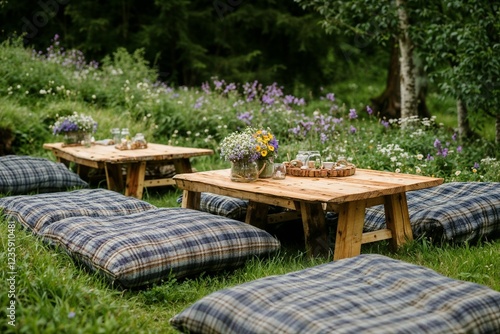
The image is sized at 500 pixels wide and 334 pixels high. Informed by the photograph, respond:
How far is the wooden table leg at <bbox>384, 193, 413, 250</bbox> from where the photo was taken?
4.82 metres

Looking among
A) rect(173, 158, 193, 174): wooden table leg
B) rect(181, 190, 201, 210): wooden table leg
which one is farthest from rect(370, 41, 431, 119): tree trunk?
rect(181, 190, 201, 210): wooden table leg

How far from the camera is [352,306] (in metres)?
2.95

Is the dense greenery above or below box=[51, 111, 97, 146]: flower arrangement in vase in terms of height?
above

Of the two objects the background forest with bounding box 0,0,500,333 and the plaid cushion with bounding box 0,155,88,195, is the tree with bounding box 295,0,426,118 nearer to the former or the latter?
the background forest with bounding box 0,0,500,333

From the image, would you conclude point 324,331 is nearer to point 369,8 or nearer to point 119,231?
point 119,231

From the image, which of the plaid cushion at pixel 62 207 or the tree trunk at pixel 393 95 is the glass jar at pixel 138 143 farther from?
the tree trunk at pixel 393 95

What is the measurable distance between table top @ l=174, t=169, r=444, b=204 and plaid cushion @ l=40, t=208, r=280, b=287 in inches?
10.5

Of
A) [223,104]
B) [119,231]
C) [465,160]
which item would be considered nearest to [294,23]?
[223,104]

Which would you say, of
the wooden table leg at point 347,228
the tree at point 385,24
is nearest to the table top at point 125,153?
the wooden table leg at point 347,228

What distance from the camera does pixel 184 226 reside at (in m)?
4.43

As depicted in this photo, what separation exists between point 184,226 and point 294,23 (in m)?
12.4

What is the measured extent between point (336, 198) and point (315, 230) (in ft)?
1.92

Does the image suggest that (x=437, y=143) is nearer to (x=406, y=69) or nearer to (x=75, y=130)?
(x=406, y=69)

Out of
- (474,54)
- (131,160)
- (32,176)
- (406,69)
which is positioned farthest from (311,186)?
(406,69)
